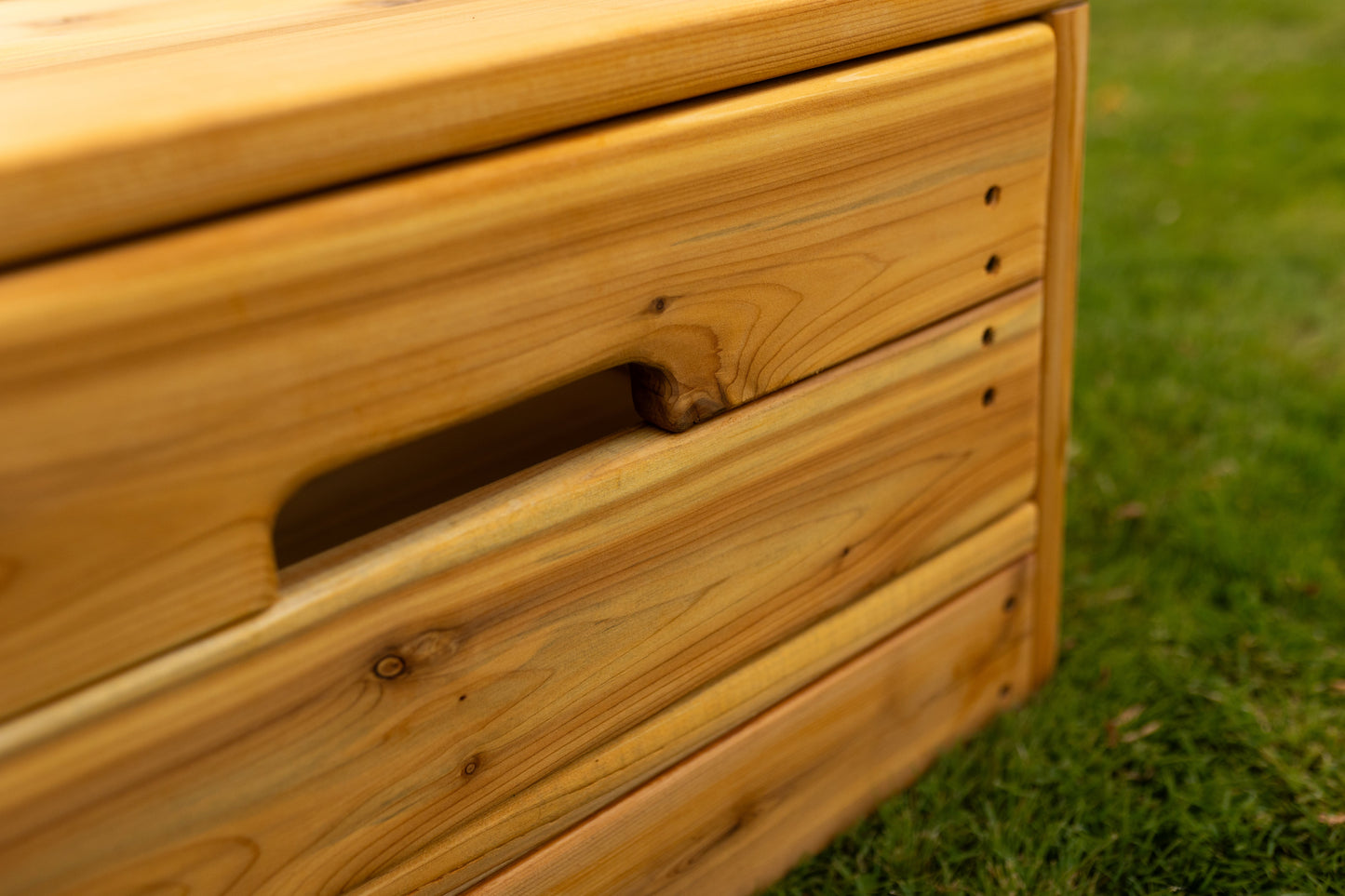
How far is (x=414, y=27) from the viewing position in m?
0.61

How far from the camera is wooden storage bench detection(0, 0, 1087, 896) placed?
492mm

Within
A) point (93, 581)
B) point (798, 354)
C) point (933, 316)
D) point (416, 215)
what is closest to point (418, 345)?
point (416, 215)

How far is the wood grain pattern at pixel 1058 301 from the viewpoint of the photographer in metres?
0.87

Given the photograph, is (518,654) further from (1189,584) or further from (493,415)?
(1189,584)

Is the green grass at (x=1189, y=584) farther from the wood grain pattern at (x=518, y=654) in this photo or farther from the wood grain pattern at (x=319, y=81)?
the wood grain pattern at (x=319, y=81)

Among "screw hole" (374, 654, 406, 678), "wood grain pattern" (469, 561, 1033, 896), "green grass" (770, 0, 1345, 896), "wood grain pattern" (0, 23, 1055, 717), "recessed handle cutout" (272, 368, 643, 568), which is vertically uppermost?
"wood grain pattern" (0, 23, 1055, 717)

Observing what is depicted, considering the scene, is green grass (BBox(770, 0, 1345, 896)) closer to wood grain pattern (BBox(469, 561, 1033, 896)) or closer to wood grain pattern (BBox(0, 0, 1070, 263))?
wood grain pattern (BBox(469, 561, 1033, 896))

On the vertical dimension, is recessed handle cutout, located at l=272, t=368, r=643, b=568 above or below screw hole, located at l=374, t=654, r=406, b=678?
below

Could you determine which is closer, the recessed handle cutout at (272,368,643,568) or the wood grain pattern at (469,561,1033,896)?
the wood grain pattern at (469,561,1033,896)

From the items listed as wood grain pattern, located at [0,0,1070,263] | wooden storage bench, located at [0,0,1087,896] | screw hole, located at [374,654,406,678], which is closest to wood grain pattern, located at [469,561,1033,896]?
wooden storage bench, located at [0,0,1087,896]

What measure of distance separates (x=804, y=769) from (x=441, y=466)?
0.41 metres

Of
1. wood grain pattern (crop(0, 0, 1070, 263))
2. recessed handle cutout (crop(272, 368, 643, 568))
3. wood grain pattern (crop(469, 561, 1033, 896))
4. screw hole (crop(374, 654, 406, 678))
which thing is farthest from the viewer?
recessed handle cutout (crop(272, 368, 643, 568))

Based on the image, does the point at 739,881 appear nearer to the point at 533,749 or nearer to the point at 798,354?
the point at 533,749

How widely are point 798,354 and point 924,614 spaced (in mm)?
334
